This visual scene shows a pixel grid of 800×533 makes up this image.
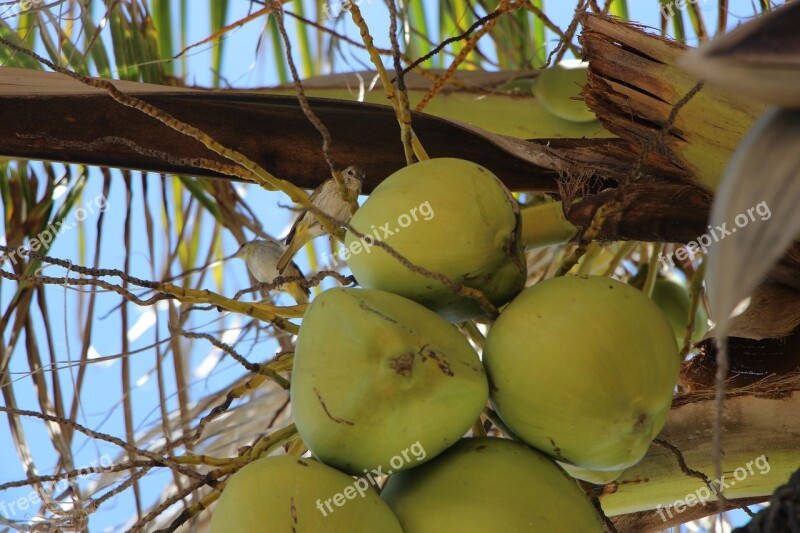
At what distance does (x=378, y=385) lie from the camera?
0.60m

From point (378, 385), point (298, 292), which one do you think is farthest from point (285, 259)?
point (378, 385)

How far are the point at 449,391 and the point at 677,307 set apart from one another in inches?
30.2

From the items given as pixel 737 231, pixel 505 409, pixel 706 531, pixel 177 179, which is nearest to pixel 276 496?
pixel 505 409

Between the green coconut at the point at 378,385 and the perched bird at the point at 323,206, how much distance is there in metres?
0.15

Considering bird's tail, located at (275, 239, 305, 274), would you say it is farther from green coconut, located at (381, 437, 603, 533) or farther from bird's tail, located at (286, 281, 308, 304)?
green coconut, located at (381, 437, 603, 533)

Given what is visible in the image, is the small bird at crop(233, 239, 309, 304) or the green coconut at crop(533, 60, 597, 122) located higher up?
the green coconut at crop(533, 60, 597, 122)

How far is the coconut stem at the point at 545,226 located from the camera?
34.8 inches

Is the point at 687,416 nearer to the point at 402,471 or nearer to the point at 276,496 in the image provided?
the point at 402,471

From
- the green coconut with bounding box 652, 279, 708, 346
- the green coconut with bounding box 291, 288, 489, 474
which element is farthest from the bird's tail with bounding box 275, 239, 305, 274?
the green coconut with bounding box 652, 279, 708, 346

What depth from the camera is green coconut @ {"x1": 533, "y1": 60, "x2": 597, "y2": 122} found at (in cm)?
116

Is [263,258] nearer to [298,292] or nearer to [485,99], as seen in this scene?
[298,292]

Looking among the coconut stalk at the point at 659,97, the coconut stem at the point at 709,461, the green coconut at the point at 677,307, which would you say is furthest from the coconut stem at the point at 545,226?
the green coconut at the point at 677,307

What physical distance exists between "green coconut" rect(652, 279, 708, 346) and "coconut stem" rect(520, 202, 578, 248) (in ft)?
1.45

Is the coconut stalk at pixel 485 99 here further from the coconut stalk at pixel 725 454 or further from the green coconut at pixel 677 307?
the coconut stalk at pixel 725 454
